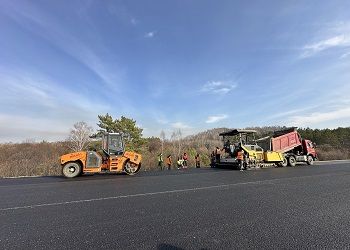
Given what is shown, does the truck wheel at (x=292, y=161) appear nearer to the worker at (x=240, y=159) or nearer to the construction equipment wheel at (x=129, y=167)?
the worker at (x=240, y=159)

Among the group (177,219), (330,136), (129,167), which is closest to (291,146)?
(129,167)

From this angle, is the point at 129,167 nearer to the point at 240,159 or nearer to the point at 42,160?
the point at 240,159

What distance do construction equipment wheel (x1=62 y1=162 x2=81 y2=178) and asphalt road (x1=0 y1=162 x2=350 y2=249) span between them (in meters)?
5.53

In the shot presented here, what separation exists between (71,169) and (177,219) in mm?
10660

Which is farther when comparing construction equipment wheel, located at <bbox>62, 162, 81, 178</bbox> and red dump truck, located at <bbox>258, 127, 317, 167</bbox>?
red dump truck, located at <bbox>258, 127, 317, 167</bbox>

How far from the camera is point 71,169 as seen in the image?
15070 mm

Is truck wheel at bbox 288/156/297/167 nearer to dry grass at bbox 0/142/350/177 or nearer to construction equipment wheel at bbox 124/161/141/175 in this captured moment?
dry grass at bbox 0/142/350/177

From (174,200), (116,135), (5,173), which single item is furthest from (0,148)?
(174,200)

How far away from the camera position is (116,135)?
623 inches

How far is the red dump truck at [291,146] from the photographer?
21.1 m

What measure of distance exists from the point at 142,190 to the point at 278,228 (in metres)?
5.36

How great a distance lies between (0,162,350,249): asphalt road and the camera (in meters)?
4.53

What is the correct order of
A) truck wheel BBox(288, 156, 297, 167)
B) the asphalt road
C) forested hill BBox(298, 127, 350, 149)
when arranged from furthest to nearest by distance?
forested hill BBox(298, 127, 350, 149)
truck wheel BBox(288, 156, 297, 167)
the asphalt road

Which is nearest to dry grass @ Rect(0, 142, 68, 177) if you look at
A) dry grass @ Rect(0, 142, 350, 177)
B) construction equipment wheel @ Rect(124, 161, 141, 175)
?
dry grass @ Rect(0, 142, 350, 177)
